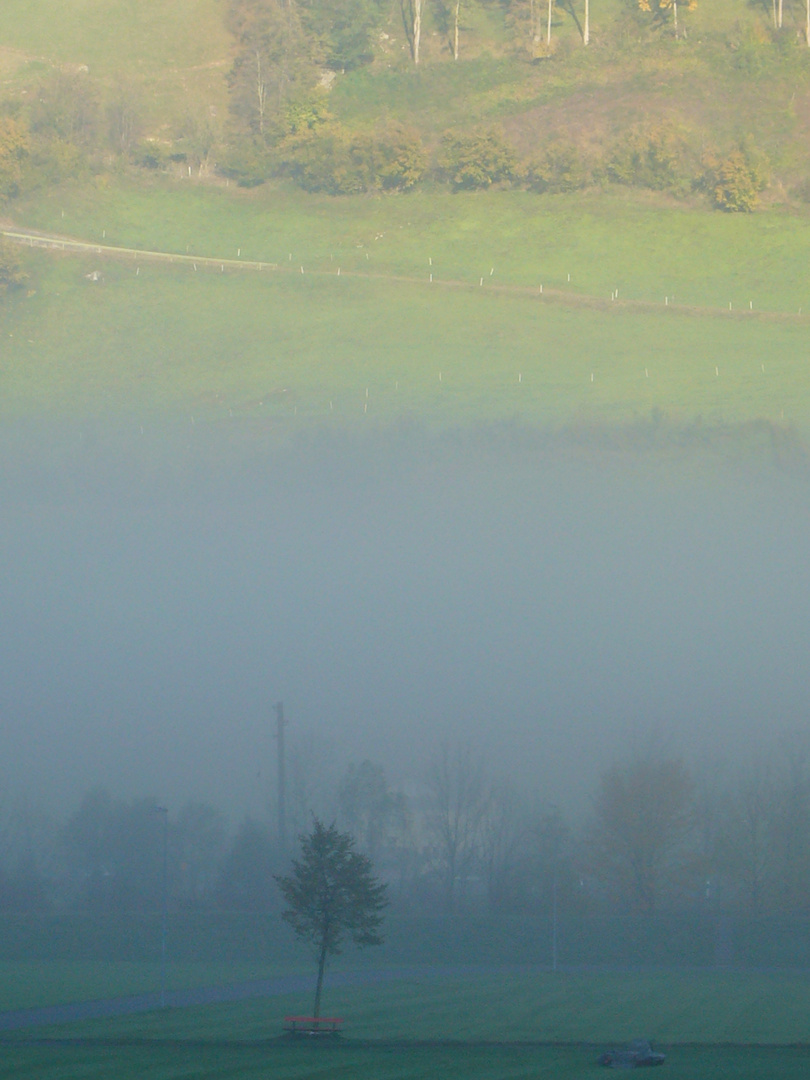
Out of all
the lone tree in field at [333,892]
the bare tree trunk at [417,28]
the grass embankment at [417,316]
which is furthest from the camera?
the bare tree trunk at [417,28]

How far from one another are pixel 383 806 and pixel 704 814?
12.2 meters

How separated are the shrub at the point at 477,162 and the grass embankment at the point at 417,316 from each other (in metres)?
1.11

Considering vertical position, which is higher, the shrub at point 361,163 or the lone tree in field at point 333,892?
the shrub at point 361,163

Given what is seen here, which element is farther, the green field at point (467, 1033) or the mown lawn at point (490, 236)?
the mown lawn at point (490, 236)

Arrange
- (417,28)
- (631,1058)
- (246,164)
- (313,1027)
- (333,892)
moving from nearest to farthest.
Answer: (631,1058) → (313,1027) → (333,892) → (246,164) → (417,28)

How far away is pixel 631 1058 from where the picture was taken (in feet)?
55.0

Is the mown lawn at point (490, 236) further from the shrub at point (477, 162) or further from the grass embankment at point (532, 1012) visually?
the grass embankment at point (532, 1012)

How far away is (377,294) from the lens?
4381 cm

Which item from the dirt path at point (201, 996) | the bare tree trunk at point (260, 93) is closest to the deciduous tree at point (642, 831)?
the dirt path at point (201, 996)

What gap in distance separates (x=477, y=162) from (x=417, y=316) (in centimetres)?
1058

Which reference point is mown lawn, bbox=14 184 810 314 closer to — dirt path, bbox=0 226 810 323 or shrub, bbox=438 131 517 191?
dirt path, bbox=0 226 810 323

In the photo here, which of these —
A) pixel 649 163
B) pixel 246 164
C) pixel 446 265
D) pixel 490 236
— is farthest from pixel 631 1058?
pixel 246 164

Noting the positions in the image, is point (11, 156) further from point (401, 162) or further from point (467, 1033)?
point (467, 1033)

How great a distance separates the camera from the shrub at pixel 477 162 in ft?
163
